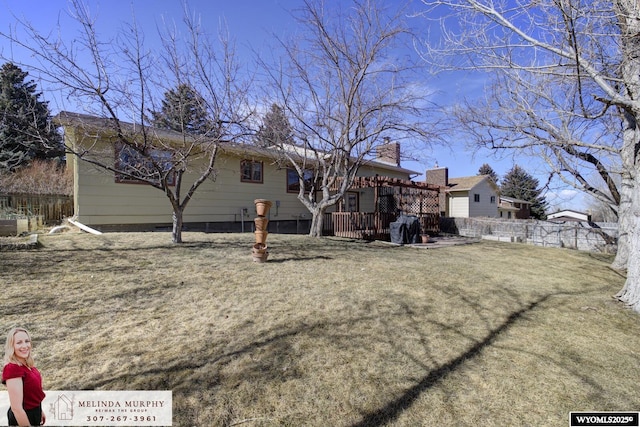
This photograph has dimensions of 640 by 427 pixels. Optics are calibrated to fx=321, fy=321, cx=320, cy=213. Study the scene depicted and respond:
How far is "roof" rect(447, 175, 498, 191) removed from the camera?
2566 cm

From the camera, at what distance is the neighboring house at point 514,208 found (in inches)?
1278

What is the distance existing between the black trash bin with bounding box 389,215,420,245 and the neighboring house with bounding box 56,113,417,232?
7.90ft

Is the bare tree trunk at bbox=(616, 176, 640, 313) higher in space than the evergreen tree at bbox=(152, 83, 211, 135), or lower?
lower

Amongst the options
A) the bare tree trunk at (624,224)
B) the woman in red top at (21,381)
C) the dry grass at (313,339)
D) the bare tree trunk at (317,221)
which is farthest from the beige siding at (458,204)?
the woman in red top at (21,381)

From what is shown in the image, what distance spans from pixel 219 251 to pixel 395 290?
361 cm

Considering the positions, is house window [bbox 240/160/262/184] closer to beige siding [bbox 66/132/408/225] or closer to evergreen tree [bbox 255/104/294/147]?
beige siding [bbox 66/132/408/225]

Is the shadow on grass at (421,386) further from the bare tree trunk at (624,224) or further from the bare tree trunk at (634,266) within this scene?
the bare tree trunk at (624,224)

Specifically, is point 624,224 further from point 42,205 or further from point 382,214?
point 42,205

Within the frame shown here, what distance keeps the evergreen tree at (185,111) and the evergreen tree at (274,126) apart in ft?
7.85

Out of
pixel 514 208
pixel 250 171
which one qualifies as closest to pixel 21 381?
pixel 250 171

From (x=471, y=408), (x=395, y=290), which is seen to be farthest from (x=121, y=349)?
(x=395, y=290)

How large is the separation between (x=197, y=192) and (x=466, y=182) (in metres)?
22.7

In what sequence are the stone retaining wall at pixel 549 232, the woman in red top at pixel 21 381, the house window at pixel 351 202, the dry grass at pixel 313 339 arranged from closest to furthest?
1. the woman in red top at pixel 21 381
2. the dry grass at pixel 313 339
3. the stone retaining wall at pixel 549 232
4. the house window at pixel 351 202

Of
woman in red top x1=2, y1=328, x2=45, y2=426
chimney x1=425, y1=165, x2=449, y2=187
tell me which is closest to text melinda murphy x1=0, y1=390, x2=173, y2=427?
woman in red top x1=2, y1=328, x2=45, y2=426
